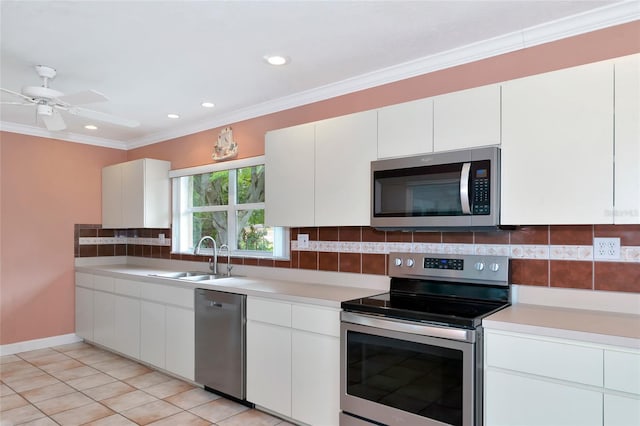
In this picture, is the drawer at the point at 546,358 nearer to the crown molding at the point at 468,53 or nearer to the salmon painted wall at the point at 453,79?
the salmon painted wall at the point at 453,79

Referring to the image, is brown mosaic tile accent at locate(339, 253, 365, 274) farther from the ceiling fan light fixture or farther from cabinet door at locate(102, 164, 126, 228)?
cabinet door at locate(102, 164, 126, 228)

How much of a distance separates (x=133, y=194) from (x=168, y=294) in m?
1.56

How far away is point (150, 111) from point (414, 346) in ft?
10.4

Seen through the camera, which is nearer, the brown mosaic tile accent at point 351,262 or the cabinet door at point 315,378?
the cabinet door at point 315,378

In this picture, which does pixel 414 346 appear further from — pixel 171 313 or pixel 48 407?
pixel 48 407

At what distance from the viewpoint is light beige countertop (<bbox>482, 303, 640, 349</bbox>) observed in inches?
63.7

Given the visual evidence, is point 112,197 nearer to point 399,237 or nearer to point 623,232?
point 399,237

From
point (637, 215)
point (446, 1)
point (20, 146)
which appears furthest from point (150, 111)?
point (637, 215)

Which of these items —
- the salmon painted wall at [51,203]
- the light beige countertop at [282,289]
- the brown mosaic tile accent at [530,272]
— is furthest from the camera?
the salmon painted wall at [51,203]

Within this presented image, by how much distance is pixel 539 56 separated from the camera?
7.43 ft

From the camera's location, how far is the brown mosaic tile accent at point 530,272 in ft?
7.29

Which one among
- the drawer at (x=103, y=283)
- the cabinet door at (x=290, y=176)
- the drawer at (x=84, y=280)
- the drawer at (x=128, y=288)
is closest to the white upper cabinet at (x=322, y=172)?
the cabinet door at (x=290, y=176)

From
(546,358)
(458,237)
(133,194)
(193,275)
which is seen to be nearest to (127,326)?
(193,275)

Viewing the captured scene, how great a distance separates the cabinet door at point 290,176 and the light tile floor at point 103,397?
4.61 ft
